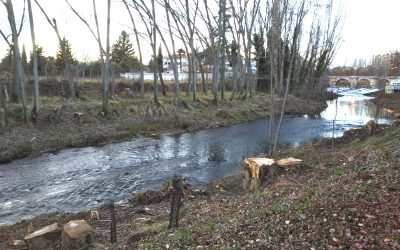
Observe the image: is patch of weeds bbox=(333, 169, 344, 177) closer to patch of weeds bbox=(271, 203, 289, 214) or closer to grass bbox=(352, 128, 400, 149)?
patch of weeds bbox=(271, 203, 289, 214)

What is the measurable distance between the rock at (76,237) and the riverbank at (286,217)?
0.88 feet

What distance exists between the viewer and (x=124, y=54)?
59125 mm

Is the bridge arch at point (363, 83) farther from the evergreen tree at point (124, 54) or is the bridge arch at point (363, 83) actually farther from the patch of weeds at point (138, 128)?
the patch of weeds at point (138, 128)

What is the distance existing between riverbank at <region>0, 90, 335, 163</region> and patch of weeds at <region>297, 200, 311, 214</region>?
1391 cm

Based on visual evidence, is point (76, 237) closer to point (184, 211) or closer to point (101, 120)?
point (184, 211)

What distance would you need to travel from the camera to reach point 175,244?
6199mm

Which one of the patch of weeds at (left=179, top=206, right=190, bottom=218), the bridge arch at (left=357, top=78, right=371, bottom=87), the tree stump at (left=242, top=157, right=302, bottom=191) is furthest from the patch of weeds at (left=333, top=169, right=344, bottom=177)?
the bridge arch at (left=357, top=78, right=371, bottom=87)

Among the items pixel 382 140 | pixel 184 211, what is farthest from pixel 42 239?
pixel 382 140

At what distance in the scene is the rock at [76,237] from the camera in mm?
7293

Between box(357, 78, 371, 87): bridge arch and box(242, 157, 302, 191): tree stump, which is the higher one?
box(357, 78, 371, 87): bridge arch

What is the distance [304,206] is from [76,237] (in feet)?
13.9

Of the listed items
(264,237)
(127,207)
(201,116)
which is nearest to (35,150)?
(127,207)

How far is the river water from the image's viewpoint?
1163 centimetres

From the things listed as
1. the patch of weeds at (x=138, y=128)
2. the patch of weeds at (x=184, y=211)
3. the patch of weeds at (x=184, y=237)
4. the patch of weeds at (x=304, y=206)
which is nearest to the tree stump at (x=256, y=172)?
the patch of weeds at (x=184, y=211)
